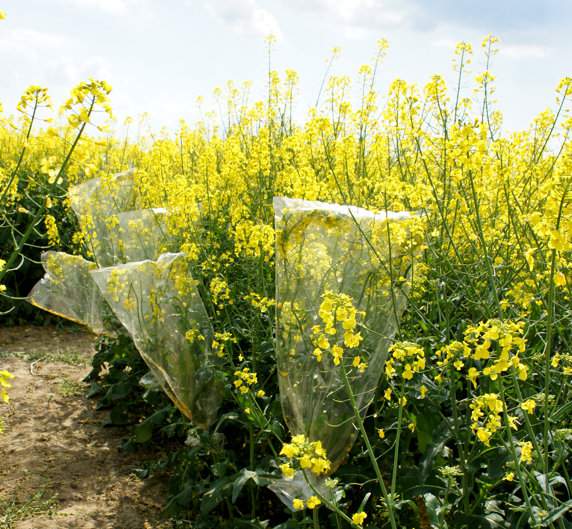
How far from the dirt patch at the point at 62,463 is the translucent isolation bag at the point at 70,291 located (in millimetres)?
611

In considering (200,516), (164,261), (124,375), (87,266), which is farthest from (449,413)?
(87,266)

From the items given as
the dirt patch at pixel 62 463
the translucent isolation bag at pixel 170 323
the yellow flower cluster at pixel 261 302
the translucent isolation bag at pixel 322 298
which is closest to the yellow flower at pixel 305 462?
the translucent isolation bag at pixel 322 298

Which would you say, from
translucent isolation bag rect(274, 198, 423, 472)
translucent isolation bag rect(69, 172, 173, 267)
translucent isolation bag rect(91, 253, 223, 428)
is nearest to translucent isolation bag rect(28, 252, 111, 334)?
translucent isolation bag rect(69, 172, 173, 267)

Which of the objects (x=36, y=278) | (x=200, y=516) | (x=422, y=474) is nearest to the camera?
(x=422, y=474)

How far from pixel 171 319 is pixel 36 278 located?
409cm

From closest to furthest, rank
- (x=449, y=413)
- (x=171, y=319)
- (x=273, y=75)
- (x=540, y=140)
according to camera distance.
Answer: (x=449, y=413), (x=171, y=319), (x=540, y=140), (x=273, y=75)

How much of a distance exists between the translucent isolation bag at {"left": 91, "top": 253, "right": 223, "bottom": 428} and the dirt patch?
2.19ft

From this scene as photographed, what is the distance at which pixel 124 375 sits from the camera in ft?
15.0

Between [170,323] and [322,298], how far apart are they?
1.11 meters

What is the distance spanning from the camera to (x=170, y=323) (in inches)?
140

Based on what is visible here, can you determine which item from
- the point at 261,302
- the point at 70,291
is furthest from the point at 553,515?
the point at 70,291

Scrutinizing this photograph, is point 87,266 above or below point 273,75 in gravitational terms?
below

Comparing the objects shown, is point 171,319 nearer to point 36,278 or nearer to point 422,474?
point 422,474

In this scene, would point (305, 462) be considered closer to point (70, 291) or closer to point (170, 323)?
point (170, 323)
